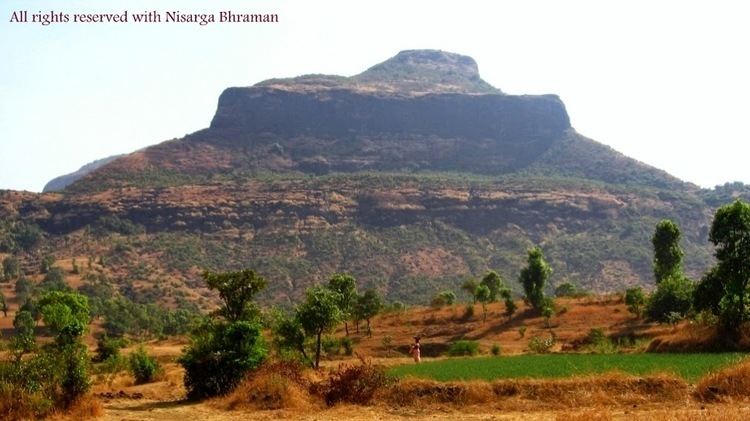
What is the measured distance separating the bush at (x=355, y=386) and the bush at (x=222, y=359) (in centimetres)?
395

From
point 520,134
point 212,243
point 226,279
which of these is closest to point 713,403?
point 226,279

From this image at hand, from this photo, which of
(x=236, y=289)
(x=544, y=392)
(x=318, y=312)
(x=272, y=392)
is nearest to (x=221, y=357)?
(x=272, y=392)

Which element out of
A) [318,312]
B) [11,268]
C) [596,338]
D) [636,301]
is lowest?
[596,338]

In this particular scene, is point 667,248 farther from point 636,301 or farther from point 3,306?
point 3,306

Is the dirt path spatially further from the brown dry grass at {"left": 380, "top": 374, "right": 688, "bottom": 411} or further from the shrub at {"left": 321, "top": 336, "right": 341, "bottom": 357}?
the shrub at {"left": 321, "top": 336, "right": 341, "bottom": 357}

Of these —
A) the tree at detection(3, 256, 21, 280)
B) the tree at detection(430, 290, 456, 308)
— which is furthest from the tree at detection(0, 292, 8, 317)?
the tree at detection(430, 290, 456, 308)

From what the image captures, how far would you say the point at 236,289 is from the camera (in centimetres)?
3362

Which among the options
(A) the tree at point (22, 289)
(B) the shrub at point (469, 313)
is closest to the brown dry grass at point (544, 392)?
(B) the shrub at point (469, 313)

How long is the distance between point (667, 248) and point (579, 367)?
3323cm

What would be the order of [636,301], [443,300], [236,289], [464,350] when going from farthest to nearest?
1. [443,300]
2. [636,301]
3. [464,350]
4. [236,289]

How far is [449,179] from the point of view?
518 feet

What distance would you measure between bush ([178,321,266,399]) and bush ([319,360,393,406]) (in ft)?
12.9

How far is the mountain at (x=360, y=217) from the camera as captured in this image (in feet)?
377

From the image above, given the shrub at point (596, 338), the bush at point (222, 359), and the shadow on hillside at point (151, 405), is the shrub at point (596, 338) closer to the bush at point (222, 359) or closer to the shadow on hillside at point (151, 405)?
the bush at point (222, 359)
